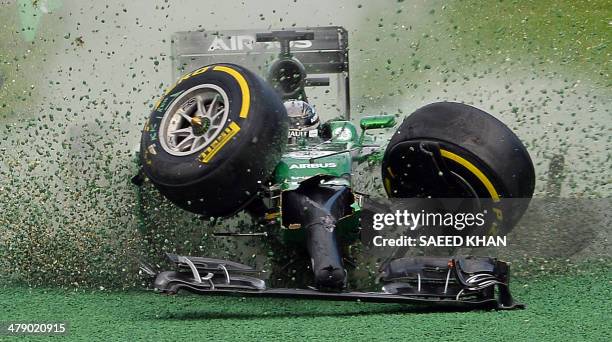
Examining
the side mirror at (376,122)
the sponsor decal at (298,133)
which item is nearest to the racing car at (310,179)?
the sponsor decal at (298,133)

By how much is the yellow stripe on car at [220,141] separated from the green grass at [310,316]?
102 centimetres

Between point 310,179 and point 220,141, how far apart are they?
0.71 meters

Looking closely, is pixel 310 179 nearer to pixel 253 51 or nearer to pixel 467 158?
pixel 467 158

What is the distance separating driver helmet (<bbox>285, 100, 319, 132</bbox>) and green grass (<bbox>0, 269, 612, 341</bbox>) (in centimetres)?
144

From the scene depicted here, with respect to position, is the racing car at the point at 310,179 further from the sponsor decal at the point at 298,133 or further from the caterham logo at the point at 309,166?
the sponsor decal at the point at 298,133

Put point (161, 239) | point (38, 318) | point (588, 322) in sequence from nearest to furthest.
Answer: point (588, 322) < point (38, 318) < point (161, 239)

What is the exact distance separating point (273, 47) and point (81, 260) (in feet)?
8.20

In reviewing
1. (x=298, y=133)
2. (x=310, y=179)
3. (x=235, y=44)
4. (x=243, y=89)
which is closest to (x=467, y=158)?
(x=310, y=179)

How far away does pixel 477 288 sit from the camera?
254 inches

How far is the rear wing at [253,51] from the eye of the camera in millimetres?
8648

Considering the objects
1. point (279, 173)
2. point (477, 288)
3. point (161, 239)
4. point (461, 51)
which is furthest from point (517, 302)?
point (461, 51)

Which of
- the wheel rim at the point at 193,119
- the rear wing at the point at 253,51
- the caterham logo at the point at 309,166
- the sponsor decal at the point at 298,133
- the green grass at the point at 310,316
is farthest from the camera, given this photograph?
the rear wing at the point at 253,51

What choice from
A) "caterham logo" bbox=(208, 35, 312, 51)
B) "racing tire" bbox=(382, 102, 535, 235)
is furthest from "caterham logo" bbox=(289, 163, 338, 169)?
"caterham logo" bbox=(208, 35, 312, 51)

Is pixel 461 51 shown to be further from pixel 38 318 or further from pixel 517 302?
pixel 38 318
